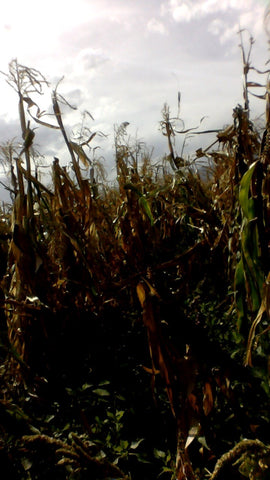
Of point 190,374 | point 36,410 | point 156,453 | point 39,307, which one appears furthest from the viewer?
point 39,307

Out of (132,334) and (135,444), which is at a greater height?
(132,334)

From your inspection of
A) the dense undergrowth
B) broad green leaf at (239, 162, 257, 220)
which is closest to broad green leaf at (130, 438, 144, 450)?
the dense undergrowth

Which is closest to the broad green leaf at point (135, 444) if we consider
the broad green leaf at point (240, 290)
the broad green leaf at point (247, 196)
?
the broad green leaf at point (240, 290)

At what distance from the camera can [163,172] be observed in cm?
315

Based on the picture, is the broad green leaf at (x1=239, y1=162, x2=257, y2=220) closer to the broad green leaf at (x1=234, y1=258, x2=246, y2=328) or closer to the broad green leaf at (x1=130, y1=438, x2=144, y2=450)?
the broad green leaf at (x1=234, y1=258, x2=246, y2=328)

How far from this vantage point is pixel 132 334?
2000mm

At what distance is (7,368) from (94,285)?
1.56 feet

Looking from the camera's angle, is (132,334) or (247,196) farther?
(132,334)

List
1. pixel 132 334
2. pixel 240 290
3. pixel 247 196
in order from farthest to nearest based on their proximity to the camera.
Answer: pixel 132 334 < pixel 240 290 < pixel 247 196

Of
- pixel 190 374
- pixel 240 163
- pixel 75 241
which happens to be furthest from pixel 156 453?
pixel 240 163

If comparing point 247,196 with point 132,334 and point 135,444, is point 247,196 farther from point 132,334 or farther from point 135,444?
point 132,334

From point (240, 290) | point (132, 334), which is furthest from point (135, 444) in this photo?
point (132, 334)

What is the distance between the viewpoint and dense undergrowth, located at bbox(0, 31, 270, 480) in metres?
1.17

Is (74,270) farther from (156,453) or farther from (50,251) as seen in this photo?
(156,453)
